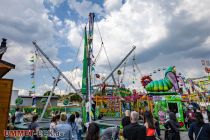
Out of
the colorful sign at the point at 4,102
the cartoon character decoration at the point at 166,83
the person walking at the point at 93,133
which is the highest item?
the cartoon character decoration at the point at 166,83

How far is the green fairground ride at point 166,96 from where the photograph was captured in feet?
55.4

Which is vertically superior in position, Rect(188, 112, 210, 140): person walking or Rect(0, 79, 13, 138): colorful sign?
Rect(0, 79, 13, 138): colorful sign

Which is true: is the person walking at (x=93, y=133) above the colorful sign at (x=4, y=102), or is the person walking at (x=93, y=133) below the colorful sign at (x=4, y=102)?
below

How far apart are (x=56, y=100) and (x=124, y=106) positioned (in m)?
25.2

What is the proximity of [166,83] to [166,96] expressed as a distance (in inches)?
100.0

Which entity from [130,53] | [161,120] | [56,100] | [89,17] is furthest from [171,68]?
[56,100]

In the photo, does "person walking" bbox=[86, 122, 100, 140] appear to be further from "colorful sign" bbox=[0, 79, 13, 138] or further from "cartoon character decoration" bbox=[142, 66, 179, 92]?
"cartoon character decoration" bbox=[142, 66, 179, 92]

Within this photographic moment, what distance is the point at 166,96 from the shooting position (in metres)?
17.5

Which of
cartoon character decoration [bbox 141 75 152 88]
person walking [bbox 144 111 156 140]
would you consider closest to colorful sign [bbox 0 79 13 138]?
person walking [bbox 144 111 156 140]

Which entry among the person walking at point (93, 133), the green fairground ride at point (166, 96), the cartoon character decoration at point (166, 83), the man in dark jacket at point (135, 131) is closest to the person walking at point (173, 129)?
the man in dark jacket at point (135, 131)

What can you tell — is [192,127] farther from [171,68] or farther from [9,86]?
[171,68]

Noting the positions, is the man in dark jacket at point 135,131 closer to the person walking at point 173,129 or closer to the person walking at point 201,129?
the person walking at point 201,129

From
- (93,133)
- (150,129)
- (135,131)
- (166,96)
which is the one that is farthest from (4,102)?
(166,96)

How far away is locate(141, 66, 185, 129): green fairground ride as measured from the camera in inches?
664
